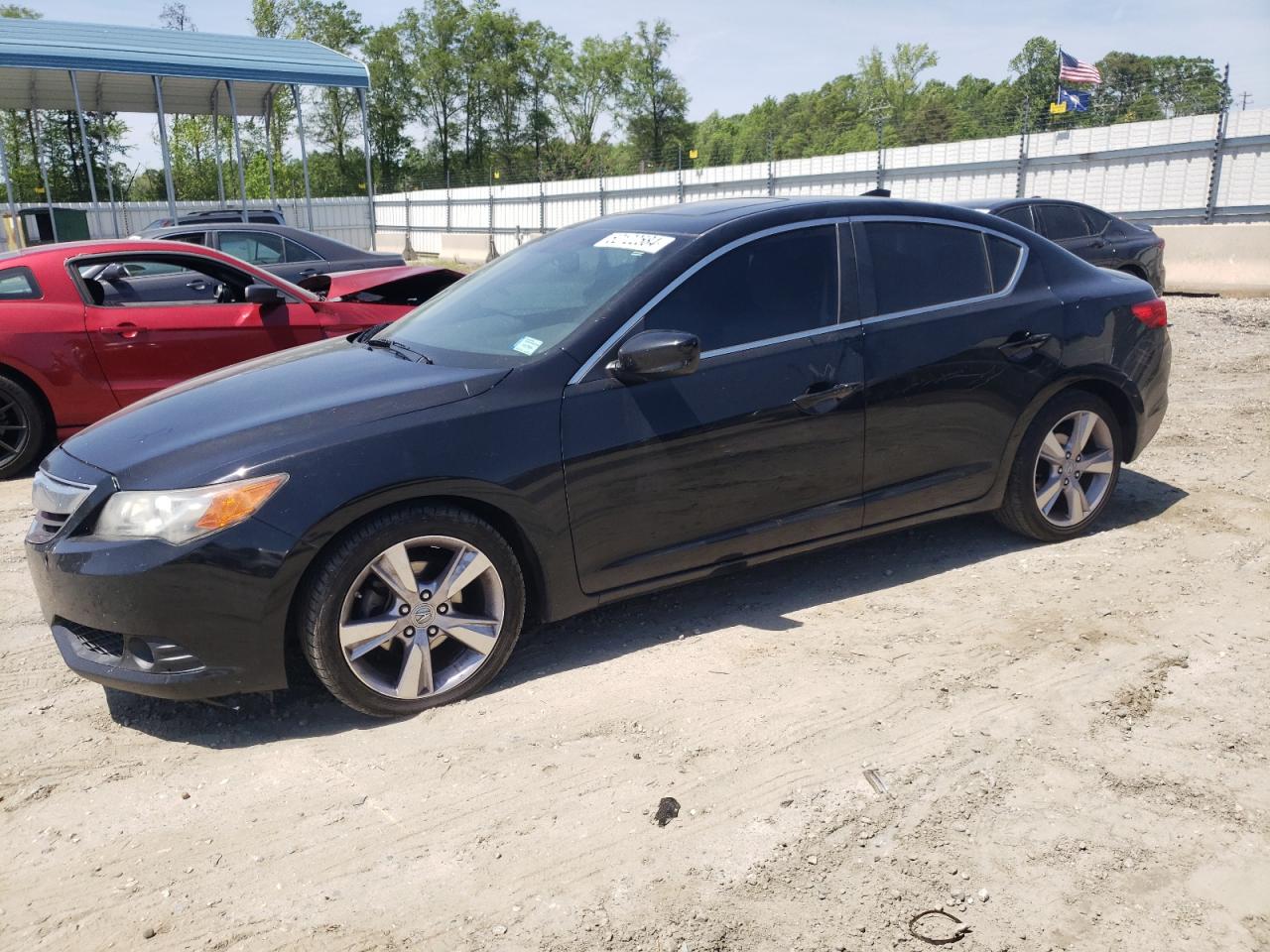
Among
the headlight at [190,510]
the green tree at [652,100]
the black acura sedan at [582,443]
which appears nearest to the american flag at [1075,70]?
the black acura sedan at [582,443]

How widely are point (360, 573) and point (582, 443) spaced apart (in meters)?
0.88

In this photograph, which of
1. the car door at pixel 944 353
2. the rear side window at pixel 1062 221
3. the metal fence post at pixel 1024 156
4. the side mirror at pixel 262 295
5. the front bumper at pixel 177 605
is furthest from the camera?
the metal fence post at pixel 1024 156

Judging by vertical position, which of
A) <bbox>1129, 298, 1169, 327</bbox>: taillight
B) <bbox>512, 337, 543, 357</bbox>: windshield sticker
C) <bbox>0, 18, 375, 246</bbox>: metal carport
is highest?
<bbox>0, 18, 375, 246</bbox>: metal carport

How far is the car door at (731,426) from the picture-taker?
3654mm

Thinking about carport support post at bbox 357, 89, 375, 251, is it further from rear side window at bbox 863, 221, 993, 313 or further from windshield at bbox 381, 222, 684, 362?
rear side window at bbox 863, 221, 993, 313

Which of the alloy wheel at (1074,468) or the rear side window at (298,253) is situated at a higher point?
the rear side window at (298,253)

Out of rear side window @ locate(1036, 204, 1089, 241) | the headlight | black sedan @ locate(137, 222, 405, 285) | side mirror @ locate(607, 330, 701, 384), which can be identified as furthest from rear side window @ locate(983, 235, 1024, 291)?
black sedan @ locate(137, 222, 405, 285)

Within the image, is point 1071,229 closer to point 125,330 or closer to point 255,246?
point 255,246

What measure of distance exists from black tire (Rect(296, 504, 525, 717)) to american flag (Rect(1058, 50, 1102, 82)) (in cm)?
2562

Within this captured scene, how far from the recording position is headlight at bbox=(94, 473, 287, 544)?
310 centimetres

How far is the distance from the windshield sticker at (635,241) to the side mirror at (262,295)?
3844 millimetres

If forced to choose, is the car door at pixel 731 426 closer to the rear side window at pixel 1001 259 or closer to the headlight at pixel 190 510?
the rear side window at pixel 1001 259

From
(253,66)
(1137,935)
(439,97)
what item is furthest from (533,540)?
(439,97)

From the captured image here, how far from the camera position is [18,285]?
6.82 m
